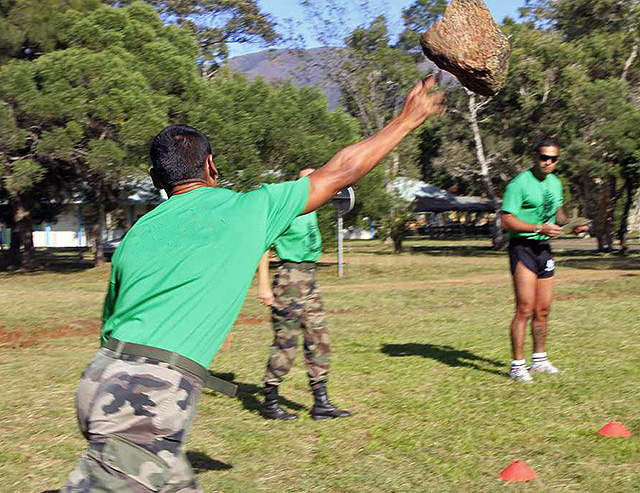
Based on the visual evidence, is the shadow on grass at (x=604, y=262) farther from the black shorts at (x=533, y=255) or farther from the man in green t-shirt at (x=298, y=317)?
the man in green t-shirt at (x=298, y=317)

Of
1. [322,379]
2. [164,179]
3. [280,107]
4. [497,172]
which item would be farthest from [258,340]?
[497,172]

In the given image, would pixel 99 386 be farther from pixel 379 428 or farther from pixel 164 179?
pixel 379 428

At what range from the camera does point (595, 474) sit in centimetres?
585

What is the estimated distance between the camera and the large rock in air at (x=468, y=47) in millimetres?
3842

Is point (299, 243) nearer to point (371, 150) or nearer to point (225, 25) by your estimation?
point (371, 150)

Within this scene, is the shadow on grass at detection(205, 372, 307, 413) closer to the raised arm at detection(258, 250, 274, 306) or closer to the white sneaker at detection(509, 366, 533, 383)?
the raised arm at detection(258, 250, 274, 306)

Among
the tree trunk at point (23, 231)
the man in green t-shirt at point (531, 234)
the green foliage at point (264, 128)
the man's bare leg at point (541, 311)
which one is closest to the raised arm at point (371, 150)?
the man in green t-shirt at point (531, 234)

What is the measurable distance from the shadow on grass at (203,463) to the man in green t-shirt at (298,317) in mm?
1089

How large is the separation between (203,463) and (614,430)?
308 centimetres

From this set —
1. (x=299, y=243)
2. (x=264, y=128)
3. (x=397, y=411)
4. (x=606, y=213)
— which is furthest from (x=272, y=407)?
(x=606, y=213)

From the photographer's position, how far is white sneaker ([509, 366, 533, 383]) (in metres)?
8.55

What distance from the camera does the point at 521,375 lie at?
856 cm

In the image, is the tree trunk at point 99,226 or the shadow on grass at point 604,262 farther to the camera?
the tree trunk at point 99,226

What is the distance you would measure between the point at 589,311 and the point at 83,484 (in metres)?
12.9
